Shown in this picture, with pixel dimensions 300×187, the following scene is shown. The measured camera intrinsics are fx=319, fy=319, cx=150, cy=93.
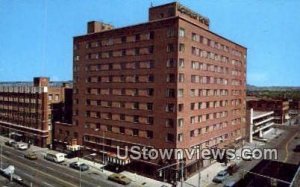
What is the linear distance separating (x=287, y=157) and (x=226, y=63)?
31.7 meters

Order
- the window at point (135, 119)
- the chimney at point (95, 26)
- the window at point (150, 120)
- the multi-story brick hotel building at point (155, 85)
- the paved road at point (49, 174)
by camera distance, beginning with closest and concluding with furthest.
Answer: the paved road at point (49, 174) → the multi-story brick hotel building at point (155, 85) → the window at point (150, 120) → the window at point (135, 119) → the chimney at point (95, 26)

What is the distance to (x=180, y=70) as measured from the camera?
219 feet

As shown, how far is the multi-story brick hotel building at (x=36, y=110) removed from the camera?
10064 cm

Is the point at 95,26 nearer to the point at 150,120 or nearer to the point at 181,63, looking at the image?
the point at 181,63

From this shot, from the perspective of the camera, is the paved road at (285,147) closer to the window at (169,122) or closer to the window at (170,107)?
the window at (169,122)

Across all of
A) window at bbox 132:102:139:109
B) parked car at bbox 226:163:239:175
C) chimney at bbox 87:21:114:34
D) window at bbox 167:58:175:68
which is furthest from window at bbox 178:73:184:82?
chimney at bbox 87:21:114:34

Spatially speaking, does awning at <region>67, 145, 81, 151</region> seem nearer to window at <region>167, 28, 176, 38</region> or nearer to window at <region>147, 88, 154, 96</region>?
window at <region>147, 88, 154, 96</region>

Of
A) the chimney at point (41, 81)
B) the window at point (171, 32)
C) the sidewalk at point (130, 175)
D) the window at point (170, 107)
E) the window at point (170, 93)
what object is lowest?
the sidewalk at point (130, 175)

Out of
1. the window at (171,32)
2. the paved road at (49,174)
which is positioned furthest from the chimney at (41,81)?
the window at (171,32)

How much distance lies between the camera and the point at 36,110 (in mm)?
102875

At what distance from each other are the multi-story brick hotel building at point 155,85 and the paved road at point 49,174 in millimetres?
9194

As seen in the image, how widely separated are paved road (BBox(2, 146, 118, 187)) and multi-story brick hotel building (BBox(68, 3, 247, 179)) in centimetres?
919

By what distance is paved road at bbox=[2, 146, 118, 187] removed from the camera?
2554 inches

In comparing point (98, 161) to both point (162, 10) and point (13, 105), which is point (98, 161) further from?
point (13, 105)
